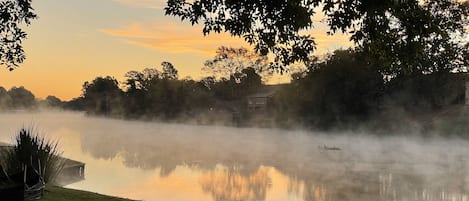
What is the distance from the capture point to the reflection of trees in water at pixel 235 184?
14.2 metres

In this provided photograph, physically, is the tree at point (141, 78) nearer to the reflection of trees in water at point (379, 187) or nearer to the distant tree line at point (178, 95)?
the distant tree line at point (178, 95)

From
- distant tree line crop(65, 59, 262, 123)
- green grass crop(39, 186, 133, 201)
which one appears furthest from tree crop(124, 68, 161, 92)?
green grass crop(39, 186, 133, 201)

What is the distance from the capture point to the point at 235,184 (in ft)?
54.3

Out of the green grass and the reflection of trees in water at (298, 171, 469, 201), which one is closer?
the green grass

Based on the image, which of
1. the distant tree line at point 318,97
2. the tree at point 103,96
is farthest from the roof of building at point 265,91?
the tree at point 103,96

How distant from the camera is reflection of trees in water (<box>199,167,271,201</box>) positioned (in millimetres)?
14172

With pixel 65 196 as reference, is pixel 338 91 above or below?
above

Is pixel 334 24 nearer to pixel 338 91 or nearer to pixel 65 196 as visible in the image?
pixel 65 196

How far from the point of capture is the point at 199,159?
948 inches

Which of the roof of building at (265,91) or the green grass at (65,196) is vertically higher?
the roof of building at (265,91)

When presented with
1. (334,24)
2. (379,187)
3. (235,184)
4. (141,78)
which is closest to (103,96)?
(141,78)

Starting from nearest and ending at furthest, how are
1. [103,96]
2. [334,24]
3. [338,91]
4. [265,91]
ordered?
[334,24], [338,91], [265,91], [103,96]

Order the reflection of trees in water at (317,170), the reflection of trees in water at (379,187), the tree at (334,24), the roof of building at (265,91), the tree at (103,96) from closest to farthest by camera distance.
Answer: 1. the tree at (334,24)
2. the reflection of trees in water at (379,187)
3. the reflection of trees in water at (317,170)
4. the roof of building at (265,91)
5. the tree at (103,96)

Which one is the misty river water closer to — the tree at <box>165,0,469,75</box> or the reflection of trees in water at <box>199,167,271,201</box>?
the reflection of trees in water at <box>199,167,271,201</box>
